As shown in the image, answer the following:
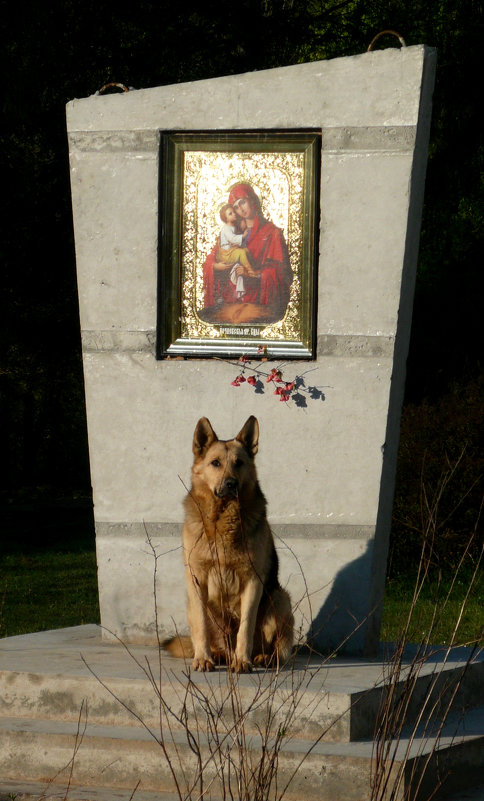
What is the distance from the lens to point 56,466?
27.8 m

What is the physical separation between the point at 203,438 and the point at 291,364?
92cm

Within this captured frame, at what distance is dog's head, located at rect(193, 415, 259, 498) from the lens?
6207mm

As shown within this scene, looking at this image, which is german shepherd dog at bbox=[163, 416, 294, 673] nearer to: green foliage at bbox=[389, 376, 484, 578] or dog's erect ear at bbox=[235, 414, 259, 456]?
dog's erect ear at bbox=[235, 414, 259, 456]

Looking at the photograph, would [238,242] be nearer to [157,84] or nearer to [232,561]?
[232,561]

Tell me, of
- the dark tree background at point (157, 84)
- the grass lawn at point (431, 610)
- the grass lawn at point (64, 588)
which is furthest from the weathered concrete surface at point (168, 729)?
the dark tree background at point (157, 84)

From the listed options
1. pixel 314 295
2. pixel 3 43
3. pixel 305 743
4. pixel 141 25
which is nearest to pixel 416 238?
pixel 314 295

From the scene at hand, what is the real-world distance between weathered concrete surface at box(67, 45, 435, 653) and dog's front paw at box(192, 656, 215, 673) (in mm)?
1026

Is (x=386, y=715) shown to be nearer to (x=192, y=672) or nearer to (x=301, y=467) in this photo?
(x=192, y=672)

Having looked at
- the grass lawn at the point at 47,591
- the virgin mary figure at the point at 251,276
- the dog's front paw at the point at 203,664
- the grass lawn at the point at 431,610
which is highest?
the virgin mary figure at the point at 251,276

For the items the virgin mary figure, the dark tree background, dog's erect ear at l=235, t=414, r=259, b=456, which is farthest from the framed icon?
the dark tree background

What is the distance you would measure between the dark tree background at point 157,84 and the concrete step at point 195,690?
7007mm

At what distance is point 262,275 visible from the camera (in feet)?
23.4

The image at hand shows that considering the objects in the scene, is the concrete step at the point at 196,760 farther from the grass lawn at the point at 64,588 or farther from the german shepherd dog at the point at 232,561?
the grass lawn at the point at 64,588

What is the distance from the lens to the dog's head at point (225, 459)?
20.4 ft
